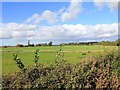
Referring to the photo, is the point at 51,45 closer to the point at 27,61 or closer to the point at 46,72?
the point at 27,61

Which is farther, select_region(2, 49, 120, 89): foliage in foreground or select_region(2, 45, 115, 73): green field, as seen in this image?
select_region(2, 45, 115, 73): green field

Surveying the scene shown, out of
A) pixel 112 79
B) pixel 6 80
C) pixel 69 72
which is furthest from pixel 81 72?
pixel 6 80

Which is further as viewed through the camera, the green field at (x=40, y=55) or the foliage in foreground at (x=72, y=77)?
the green field at (x=40, y=55)

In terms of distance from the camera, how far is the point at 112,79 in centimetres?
848

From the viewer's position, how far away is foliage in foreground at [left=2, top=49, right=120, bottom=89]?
8445 mm

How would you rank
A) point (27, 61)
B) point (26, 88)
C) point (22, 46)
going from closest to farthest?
point (26, 88), point (27, 61), point (22, 46)

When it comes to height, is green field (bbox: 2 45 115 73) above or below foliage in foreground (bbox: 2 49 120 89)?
above

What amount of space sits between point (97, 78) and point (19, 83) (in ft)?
7.61

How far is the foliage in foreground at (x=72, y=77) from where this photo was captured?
8445 millimetres

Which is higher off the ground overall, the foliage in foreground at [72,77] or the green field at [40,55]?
the green field at [40,55]

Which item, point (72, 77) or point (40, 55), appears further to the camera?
point (40, 55)

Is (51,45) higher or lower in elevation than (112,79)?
higher

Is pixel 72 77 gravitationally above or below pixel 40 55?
below

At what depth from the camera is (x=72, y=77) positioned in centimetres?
850
